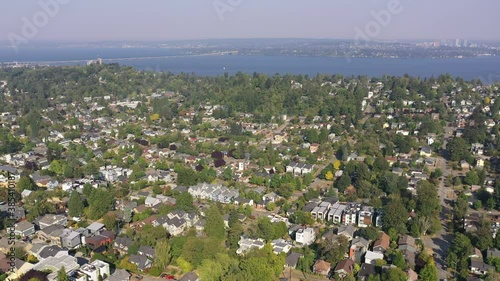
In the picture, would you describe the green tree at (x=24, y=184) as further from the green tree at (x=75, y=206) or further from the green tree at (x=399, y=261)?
the green tree at (x=399, y=261)

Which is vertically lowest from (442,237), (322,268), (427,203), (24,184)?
(442,237)

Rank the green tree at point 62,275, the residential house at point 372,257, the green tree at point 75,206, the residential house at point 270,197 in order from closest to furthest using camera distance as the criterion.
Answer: the green tree at point 62,275 → the residential house at point 372,257 → the green tree at point 75,206 → the residential house at point 270,197

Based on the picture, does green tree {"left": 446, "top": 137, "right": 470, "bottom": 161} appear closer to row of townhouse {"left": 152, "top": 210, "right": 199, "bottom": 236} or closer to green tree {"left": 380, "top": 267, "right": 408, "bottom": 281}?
green tree {"left": 380, "top": 267, "right": 408, "bottom": 281}

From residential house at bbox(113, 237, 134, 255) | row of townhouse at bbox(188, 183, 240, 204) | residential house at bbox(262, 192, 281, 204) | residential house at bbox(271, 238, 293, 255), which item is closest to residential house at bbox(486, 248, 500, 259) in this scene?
residential house at bbox(271, 238, 293, 255)

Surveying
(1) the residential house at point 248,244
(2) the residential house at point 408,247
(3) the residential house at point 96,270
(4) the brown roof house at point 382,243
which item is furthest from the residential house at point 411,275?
(3) the residential house at point 96,270

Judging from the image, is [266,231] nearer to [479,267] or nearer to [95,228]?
[95,228]

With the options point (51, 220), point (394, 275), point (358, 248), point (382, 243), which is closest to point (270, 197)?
point (358, 248)
